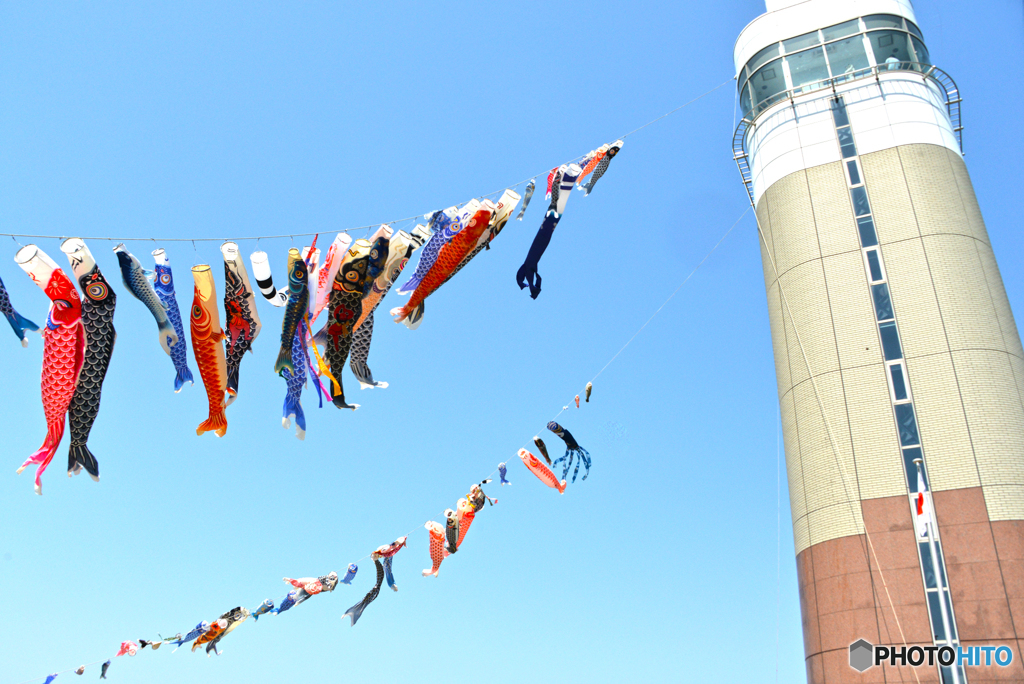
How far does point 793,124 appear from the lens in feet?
→ 78.1

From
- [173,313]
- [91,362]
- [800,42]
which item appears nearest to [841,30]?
[800,42]

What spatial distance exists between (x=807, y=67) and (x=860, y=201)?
208 inches

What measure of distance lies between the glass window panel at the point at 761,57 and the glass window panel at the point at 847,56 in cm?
171

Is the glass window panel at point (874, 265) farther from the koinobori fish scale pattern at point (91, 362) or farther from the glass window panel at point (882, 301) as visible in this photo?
the koinobori fish scale pattern at point (91, 362)

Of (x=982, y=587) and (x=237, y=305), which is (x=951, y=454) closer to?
(x=982, y=587)

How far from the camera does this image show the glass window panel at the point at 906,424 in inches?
740

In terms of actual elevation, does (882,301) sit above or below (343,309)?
above

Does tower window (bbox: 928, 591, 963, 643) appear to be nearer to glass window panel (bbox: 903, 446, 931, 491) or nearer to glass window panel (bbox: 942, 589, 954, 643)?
glass window panel (bbox: 942, 589, 954, 643)

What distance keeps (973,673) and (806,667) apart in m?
4.23

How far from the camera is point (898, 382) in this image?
19.5 metres

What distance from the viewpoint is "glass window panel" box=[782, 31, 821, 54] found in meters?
23.9

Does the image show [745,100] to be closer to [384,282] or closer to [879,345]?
[879,345]

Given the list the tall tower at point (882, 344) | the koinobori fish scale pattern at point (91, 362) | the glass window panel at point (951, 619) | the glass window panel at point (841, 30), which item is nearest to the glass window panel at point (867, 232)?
the tall tower at point (882, 344)

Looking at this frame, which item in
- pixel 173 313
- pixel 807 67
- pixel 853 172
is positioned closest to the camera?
pixel 173 313
